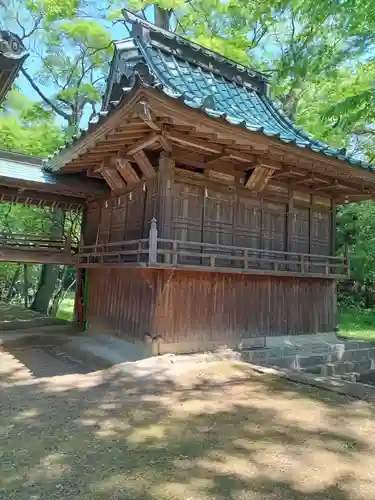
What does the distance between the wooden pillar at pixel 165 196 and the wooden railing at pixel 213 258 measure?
323mm

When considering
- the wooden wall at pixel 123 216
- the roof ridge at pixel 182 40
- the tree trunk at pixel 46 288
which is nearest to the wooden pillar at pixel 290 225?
the wooden wall at pixel 123 216

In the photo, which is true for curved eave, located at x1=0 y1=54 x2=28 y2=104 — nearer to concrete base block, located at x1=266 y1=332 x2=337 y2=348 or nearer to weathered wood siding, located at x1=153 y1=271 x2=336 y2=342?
weathered wood siding, located at x1=153 y1=271 x2=336 y2=342

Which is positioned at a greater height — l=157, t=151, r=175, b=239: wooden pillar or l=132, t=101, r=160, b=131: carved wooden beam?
l=132, t=101, r=160, b=131: carved wooden beam

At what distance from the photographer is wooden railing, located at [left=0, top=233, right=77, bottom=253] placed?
1321 centimetres

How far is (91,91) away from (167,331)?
1361cm

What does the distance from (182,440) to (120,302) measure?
6.40 metres

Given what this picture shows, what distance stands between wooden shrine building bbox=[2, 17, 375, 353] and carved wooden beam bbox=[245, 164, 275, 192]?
36 millimetres

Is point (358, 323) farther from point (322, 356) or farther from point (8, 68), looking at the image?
point (8, 68)

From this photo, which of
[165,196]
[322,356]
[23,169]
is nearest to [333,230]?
[322,356]

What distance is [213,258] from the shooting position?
8.84 meters

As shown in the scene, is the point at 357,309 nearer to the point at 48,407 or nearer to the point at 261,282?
the point at 261,282

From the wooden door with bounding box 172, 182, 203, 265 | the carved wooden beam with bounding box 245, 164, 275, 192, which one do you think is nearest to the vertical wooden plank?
the carved wooden beam with bounding box 245, 164, 275, 192

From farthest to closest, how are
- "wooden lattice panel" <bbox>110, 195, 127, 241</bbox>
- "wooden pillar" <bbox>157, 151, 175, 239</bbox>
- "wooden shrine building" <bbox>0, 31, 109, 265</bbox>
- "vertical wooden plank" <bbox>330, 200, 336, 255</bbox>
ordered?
1. "vertical wooden plank" <bbox>330, 200, 336, 255</bbox>
2. "wooden shrine building" <bbox>0, 31, 109, 265</bbox>
3. "wooden lattice panel" <bbox>110, 195, 127, 241</bbox>
4. "wooden pillar" <bbox>157, 151, 175, 239</bbox>

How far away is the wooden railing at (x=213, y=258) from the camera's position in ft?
27.2
